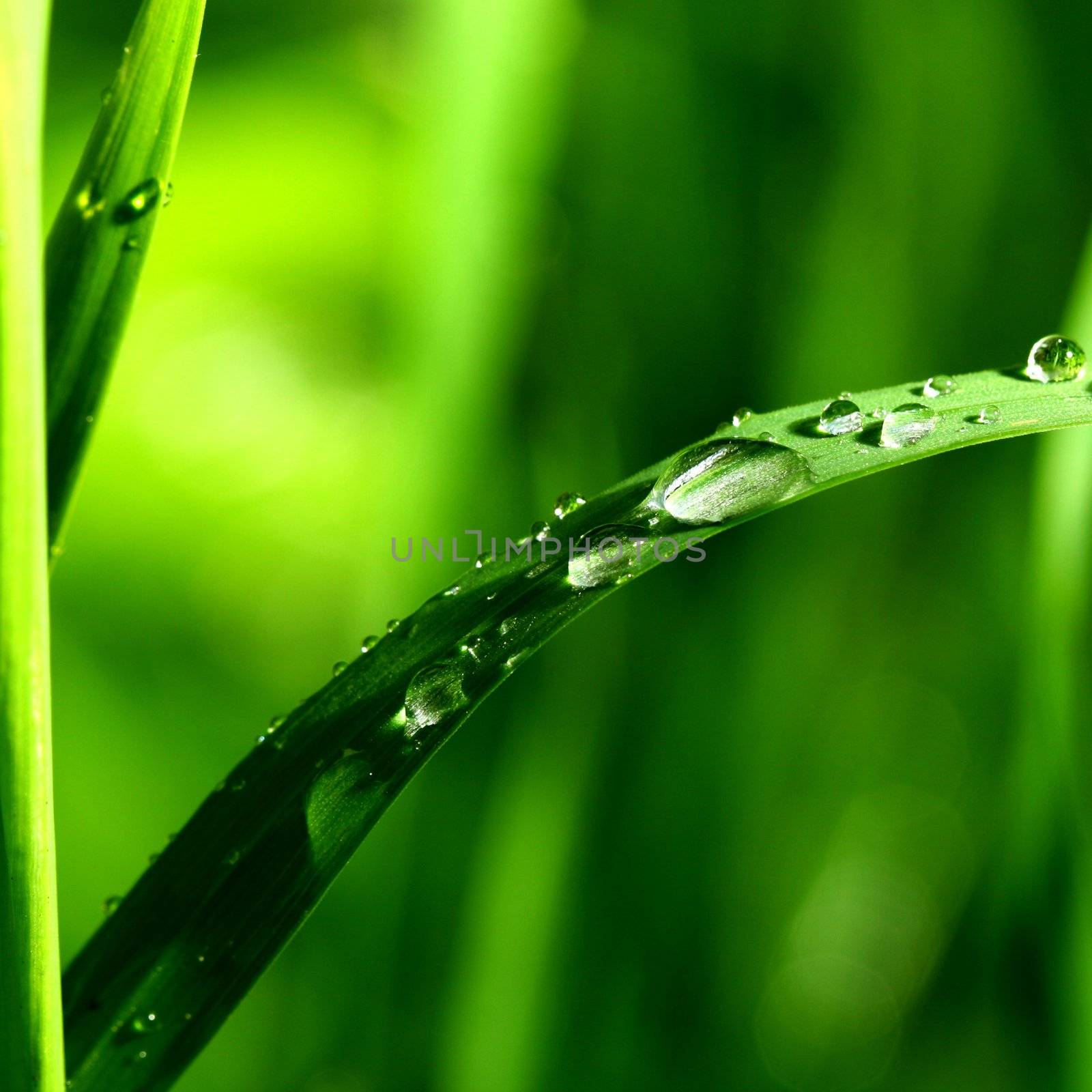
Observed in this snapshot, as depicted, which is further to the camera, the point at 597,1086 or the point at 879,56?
the point at 879,56

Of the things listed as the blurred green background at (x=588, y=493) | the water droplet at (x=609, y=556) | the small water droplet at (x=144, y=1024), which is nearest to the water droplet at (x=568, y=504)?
the water droplet at (x=609, y=556)

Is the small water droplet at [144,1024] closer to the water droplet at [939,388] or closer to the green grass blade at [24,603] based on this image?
the green grass blade at [24,603]

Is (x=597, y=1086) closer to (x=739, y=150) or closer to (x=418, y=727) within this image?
(x=418, y=727)

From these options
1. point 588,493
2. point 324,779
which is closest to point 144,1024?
point 324,779

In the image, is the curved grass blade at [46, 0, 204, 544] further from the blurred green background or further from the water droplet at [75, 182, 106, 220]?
the blurred green background

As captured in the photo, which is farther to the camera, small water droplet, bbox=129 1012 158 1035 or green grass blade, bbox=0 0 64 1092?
small water droplet, bbox=129 1012 158 1035

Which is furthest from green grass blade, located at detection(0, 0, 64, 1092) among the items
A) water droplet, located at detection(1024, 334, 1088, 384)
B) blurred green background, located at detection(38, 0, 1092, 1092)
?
blurred green background, located at detection(38, 0, 1092, 1092)

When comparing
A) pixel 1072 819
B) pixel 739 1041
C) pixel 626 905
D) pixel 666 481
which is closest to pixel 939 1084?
pixel 739 1041
